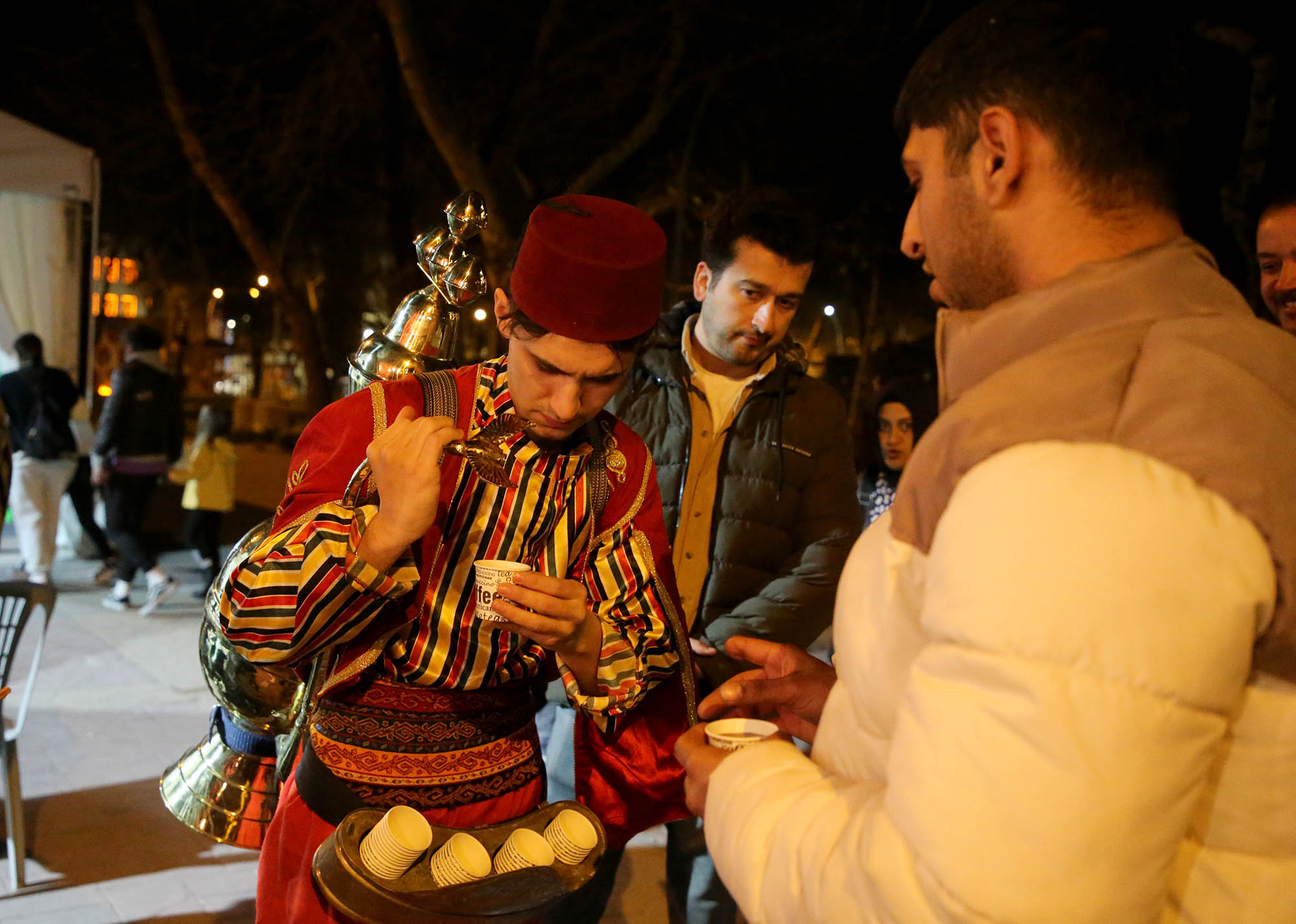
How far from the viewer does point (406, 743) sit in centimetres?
218

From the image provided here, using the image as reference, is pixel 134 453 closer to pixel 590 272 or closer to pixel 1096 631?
pixel 590 272

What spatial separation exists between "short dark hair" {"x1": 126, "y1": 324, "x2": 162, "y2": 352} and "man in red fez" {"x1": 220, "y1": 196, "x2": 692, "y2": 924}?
7.87m

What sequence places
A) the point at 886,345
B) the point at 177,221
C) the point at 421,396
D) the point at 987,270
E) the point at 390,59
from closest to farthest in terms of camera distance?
the point at 987,270, the point at 421,396, the point at 886,345, the point at 390,59, the point at 177,221

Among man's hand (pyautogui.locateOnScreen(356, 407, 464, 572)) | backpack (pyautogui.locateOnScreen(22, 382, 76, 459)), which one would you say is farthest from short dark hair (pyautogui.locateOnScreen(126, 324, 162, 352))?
man's hand (pyautogui.locateOnScreen(356, 407, 464, 572))

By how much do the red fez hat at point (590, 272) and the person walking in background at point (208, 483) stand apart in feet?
25.3

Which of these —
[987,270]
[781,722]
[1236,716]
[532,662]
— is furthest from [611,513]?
[1236,716]

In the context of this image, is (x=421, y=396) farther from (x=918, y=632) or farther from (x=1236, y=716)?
(x=1236, y=716)

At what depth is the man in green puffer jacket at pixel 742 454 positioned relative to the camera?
11.2 ft

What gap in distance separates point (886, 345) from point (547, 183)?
12.6 ft

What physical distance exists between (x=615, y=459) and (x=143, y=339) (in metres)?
8.04

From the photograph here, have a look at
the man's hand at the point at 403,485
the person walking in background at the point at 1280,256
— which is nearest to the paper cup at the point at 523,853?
the man's hand at the point at 403,485

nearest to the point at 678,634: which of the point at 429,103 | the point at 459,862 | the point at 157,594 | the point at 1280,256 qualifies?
the point at 459,862

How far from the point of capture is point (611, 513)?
239cm

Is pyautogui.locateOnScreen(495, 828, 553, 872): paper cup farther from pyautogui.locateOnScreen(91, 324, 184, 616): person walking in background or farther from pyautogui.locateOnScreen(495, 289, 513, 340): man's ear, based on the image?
pyautogui.locateOnScreen(91, 324, 184, 616): person walking in background
